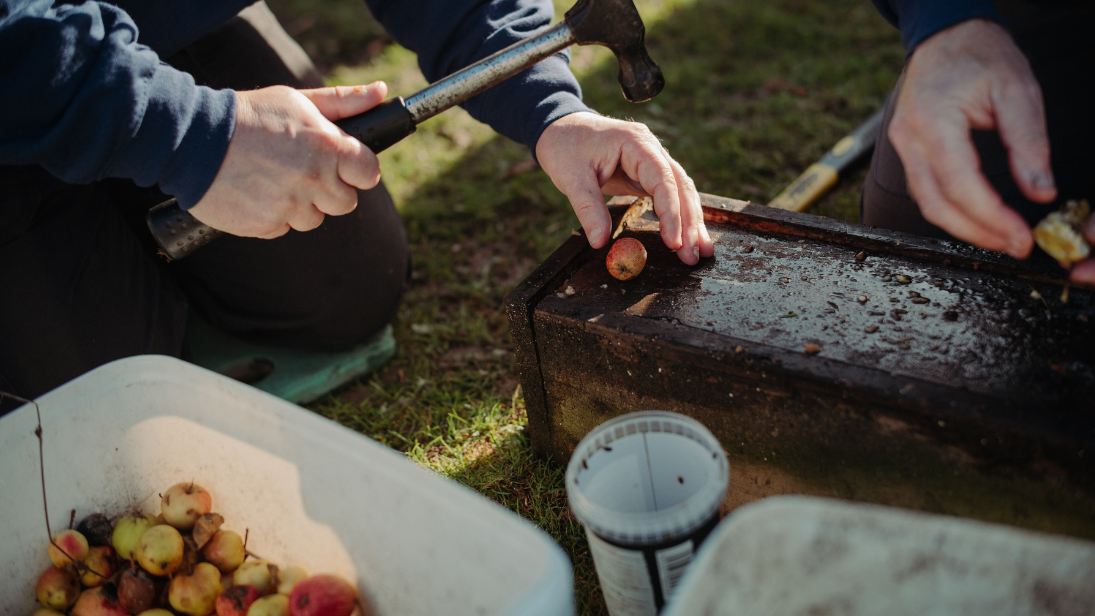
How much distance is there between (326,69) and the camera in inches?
180

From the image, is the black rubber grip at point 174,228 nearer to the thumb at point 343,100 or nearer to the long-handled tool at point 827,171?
the thumb at point 343,100

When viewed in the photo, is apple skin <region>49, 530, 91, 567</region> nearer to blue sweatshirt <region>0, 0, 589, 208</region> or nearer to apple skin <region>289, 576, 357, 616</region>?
apple skin <region>289, 576, 357, 616</region>

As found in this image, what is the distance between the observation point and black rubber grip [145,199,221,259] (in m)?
1.55

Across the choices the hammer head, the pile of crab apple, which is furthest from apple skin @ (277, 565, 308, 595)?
the hammer head

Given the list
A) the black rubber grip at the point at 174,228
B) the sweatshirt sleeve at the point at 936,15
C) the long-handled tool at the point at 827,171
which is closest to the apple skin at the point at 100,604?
the black rubber grip at the point at 174,228

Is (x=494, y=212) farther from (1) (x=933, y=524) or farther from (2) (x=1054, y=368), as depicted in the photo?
(1) (x=933, y=524)

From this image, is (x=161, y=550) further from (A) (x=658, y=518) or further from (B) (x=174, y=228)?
(A) (x=658, y=518)

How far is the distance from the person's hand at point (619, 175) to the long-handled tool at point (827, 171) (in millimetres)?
908

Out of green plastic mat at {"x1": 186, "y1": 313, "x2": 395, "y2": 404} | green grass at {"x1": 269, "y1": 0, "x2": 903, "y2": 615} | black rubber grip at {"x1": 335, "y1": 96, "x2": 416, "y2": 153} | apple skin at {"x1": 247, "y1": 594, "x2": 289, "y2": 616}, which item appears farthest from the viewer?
green plastic mat at {"x1": 186, "y1": 313, "x2": 395, "y2": 404}

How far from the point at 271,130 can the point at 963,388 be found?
142 centimetres

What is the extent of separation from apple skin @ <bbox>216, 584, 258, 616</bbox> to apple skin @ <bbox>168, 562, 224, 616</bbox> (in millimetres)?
36

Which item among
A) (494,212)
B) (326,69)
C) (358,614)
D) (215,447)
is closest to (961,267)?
(358,614)

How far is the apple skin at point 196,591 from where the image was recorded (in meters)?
1.38

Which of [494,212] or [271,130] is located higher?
[271,130]
